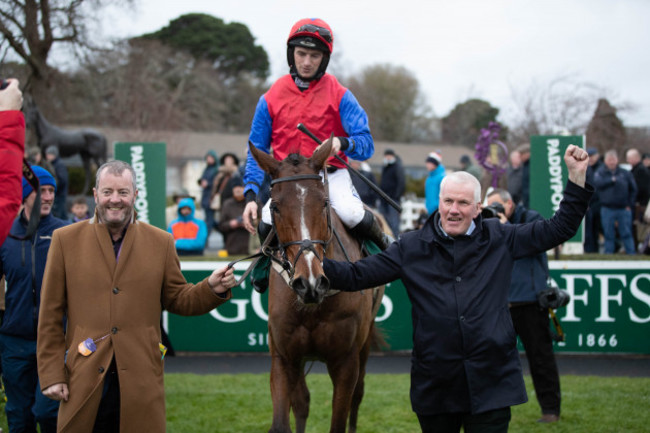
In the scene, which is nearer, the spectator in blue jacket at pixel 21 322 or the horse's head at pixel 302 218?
the horse's head at pixel 302 218

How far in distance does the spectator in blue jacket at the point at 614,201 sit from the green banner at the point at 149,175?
743 centimetres

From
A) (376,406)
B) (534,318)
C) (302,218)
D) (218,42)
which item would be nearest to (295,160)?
(302,218)

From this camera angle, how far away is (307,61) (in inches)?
179

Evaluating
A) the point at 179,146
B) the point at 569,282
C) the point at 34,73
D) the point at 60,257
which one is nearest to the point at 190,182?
the point at 179,146

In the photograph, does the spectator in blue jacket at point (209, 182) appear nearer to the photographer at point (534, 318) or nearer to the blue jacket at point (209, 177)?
the blue jacket at point (209, 177)

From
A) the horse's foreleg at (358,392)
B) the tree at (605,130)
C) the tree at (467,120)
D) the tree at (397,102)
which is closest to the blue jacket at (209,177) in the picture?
the horse's foreleg at (358,392)

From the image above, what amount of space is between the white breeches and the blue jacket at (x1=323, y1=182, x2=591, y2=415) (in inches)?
43.4

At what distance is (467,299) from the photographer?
329 centimetres

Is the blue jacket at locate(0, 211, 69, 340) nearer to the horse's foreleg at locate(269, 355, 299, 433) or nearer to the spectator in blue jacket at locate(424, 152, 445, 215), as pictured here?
the horse's foreleg at locate(269, 355, 299, 433)

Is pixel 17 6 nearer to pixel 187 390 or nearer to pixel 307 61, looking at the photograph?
pixel 187 390

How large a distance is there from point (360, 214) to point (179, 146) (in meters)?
36.5

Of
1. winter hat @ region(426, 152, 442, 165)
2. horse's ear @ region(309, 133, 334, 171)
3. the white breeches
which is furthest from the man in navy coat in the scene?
winter hat @ region(426, 152, 442, 165)

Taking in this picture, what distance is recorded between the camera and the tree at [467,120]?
167 feet

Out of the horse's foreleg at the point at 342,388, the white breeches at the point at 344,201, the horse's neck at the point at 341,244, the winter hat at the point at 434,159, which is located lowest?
the horse's foreleg at the point at 342,388
